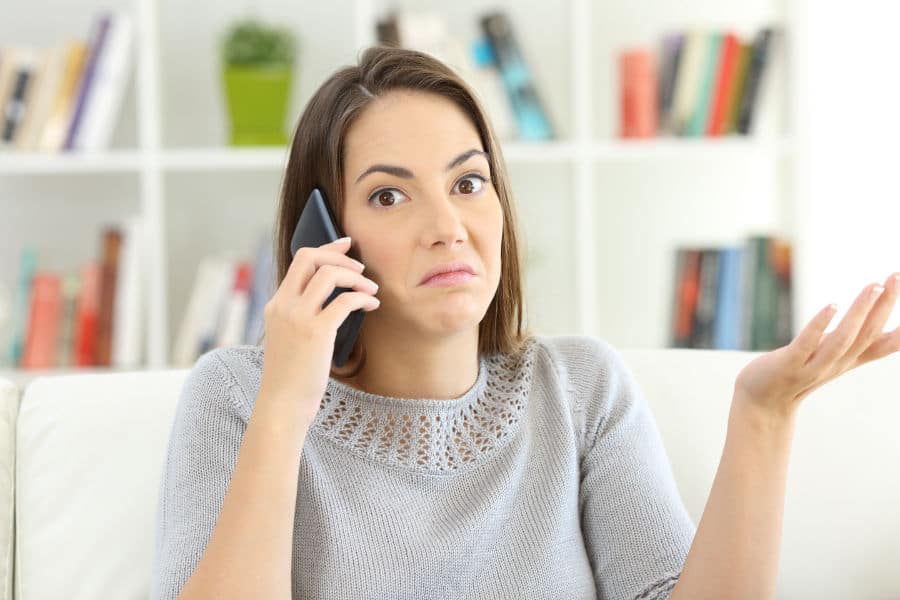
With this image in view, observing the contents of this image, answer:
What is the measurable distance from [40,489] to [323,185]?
51 centimetres

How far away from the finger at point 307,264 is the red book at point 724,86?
186 cm

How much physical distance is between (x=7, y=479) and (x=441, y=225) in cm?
65

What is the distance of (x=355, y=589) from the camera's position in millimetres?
1230

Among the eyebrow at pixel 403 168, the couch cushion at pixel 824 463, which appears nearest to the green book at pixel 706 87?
the couch cushion at pixel 824 463

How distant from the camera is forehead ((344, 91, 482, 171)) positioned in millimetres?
1283

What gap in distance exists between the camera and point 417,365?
4.46ft

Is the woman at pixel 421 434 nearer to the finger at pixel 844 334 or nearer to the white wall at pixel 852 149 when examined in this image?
the finger at pixel 844 334

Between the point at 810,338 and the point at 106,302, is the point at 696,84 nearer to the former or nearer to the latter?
the point at 106,302

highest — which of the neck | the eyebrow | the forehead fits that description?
the forehead

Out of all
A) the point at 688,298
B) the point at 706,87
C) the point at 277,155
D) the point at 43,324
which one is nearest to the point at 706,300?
the point at 688,298

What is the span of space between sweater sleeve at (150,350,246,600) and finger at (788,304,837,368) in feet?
1.95

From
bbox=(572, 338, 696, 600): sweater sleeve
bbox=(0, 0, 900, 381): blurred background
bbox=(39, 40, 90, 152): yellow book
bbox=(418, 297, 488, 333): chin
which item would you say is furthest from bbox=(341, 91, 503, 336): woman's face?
bbox=(39, 40, 90, 152): yellow book

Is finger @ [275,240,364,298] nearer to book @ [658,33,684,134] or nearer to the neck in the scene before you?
the neck

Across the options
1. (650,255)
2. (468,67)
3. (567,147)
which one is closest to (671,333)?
(650,255)
